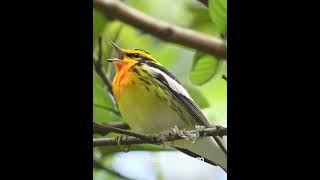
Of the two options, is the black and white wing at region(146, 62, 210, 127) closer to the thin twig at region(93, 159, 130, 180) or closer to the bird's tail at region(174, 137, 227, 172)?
the bird's tail at region(174, 137, 227, 172)

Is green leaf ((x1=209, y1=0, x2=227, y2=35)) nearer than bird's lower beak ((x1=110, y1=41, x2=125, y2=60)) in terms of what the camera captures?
Yes

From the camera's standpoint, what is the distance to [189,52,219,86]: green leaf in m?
0.88

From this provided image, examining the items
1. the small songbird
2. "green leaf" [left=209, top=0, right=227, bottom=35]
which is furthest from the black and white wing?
"green leaf" [left=209, top=0, right=227, bottom=35]

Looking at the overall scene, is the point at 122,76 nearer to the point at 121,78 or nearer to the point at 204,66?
the point at 121,78

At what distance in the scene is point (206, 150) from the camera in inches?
35.6

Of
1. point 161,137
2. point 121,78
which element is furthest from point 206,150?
point 121,78

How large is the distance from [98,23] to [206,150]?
25cm

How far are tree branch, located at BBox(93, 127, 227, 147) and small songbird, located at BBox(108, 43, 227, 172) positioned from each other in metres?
0.01

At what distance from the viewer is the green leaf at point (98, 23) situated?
0.91 m

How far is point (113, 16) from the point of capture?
865 mm

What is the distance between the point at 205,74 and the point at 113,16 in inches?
6.3
